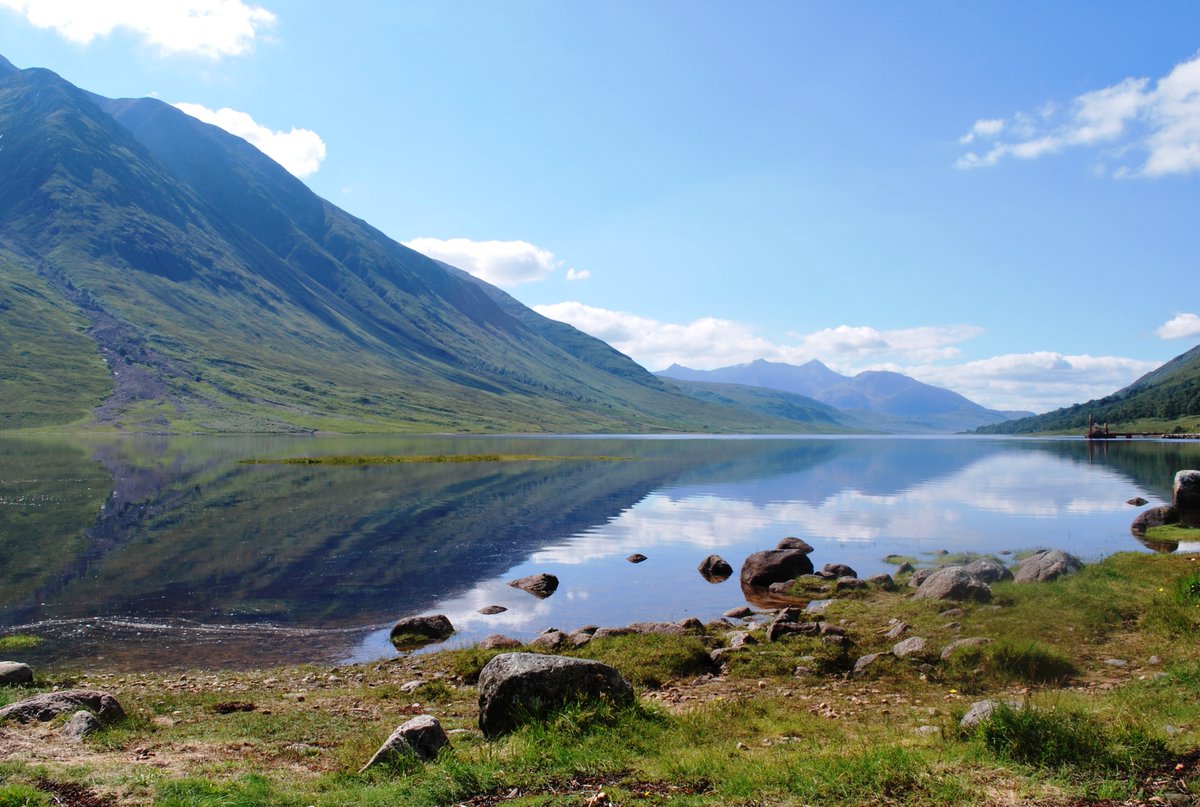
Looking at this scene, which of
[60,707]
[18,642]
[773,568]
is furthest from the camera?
[773,568]

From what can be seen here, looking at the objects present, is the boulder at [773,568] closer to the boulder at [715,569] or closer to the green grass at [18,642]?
the boulder at [715,569]

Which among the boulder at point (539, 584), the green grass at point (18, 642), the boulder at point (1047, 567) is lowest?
the boulder at point (539, 584)

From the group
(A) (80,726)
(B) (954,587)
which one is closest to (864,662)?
(B) (954,587)

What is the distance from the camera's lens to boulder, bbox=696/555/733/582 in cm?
4188

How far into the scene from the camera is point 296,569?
41969 millimetres

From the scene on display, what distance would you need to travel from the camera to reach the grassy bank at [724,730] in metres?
11.5

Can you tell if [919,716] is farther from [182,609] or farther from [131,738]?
[182,609]

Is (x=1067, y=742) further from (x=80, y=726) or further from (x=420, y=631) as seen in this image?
(x=420, y=631)

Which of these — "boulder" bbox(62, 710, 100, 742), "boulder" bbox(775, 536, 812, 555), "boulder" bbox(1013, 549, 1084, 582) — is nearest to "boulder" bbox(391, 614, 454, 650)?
"boulder" bbox(62, 710, 100, 742)

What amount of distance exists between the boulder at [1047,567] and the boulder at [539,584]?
2169cm

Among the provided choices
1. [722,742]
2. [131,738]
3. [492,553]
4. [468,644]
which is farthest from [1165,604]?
[492,553]

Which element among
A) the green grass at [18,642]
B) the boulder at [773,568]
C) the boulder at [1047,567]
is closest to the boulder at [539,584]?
the boulder at [773,568]

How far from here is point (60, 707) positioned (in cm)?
1648

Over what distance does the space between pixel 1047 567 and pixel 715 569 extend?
16.9 metres
